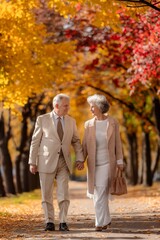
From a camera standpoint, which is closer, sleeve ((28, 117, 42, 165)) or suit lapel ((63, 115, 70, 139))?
sleeve ((28, 117, 42, 165))

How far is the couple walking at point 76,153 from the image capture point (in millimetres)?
11711

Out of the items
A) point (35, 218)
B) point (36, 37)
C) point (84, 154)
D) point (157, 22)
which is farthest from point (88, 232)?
point (36, 37)

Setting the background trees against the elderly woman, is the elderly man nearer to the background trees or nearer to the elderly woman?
the elderly woman

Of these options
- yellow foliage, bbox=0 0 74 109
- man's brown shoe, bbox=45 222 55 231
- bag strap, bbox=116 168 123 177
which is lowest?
man's brown shoe, bbox=45 222 55 231

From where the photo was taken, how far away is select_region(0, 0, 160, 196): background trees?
17.3m

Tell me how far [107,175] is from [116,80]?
16.5 m

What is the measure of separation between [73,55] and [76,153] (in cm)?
1481

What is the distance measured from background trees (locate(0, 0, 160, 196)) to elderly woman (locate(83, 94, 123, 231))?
274cm

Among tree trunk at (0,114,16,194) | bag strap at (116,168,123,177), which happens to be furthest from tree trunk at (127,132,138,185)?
bag strap at (116,168,123,177)

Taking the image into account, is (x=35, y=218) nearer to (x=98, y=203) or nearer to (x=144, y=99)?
(x=98, y=203)

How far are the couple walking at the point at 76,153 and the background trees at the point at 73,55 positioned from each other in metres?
2.70

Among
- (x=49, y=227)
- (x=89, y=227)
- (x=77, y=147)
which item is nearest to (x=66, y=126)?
(x=77, y=147)

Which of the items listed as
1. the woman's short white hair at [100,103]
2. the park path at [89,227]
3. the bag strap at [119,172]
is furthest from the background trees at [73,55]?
the park path at [89,227]

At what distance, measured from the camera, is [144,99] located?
30.7 m
